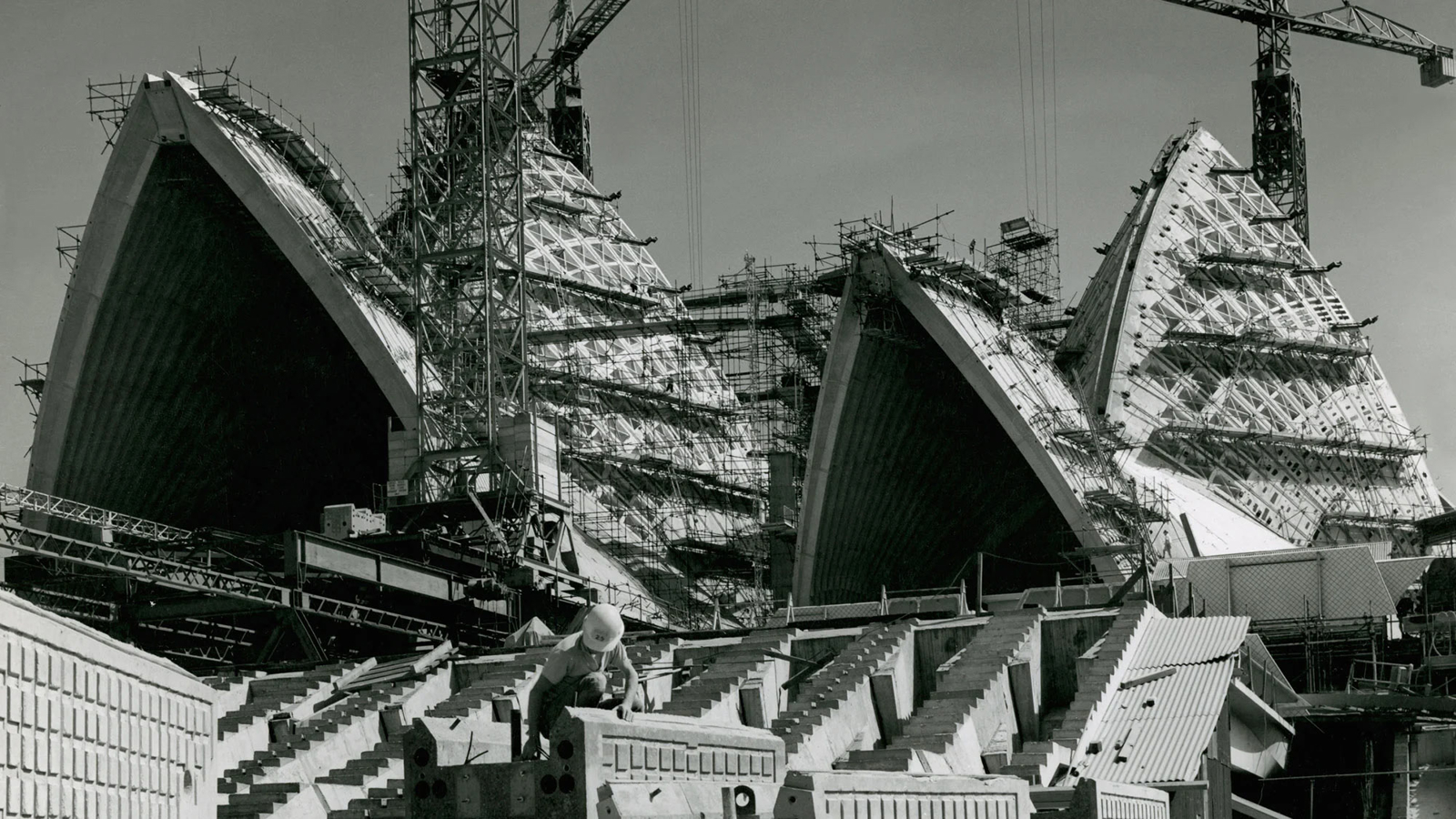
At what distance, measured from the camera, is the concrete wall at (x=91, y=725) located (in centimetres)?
1884

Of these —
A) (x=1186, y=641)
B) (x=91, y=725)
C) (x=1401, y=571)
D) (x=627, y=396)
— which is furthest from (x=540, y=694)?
(x=627, y=396)

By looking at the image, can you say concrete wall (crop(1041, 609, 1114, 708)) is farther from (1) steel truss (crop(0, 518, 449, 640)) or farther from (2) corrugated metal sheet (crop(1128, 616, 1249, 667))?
(1) steel truss (crop(0, 518, 449, 640))

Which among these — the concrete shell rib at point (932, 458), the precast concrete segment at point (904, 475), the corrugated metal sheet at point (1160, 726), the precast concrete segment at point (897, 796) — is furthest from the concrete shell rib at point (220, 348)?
the precast concrete segment at point (897, 796)

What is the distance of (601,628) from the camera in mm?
20016

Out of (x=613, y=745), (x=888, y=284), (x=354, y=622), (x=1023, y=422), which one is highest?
(x=888, y=284)

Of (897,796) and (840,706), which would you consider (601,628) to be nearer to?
(897,796)

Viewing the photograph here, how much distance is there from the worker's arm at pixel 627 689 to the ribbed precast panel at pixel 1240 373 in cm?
5004

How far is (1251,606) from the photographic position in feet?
180

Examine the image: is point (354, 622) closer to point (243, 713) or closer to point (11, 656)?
point (243, 713)

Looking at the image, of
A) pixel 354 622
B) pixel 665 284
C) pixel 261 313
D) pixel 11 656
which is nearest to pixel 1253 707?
pixel 354 622

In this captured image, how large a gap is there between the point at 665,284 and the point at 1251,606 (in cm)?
3663

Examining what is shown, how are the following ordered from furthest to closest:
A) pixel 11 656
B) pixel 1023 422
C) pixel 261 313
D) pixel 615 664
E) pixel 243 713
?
pixel 261 313, pixel 1023 422, pixel 243 713, pixel 615 664, pixel 11 656

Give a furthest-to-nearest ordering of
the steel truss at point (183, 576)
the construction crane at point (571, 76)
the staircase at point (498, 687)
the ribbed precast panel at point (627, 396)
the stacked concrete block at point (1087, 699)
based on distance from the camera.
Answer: the construction crane at point (571, 76) < the ribbed precast panel at point (627, 396) < the steel truss at point (183, 576) < the staircase at point (498, 687) < the stacked concrete block at point (1087, 699)

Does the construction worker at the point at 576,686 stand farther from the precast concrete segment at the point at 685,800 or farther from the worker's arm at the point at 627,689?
the precast concrete segment at the point at 685,800
